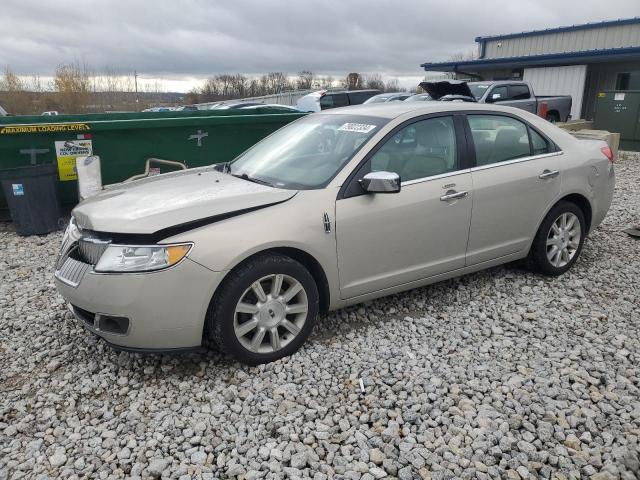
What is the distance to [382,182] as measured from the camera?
3.31 m

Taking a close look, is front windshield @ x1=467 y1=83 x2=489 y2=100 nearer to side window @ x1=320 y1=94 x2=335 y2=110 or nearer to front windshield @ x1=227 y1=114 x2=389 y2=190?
side window @ x1=320 y1=94 x2=335 y2=110

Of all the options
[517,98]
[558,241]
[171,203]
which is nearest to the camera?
[171,203]

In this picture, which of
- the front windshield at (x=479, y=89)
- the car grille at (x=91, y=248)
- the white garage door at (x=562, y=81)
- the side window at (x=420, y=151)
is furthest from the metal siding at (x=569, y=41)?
the car grille at (x=91, y=248)

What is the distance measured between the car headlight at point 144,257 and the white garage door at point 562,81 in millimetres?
22410

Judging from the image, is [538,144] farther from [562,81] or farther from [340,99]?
[562,81]

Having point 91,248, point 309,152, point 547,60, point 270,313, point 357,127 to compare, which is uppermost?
point 547,60

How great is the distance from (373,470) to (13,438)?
1891 mm

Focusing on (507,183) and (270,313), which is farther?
(507,183)

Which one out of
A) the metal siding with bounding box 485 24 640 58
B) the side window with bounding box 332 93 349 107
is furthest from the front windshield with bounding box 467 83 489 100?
the metal siding with bounding box 485 24 640 58

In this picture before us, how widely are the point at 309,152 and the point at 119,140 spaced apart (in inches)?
170

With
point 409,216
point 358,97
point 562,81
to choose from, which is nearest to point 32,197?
point 409,216

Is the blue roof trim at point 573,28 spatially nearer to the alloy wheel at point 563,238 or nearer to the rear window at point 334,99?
the rear window at point 334,99

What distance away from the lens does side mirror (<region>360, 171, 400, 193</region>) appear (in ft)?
10.8

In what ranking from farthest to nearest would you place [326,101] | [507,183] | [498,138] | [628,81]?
[628,81] → [326,101] → [498,138] → [507,183]
